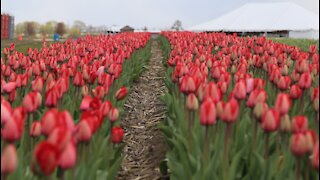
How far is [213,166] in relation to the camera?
3.07 m

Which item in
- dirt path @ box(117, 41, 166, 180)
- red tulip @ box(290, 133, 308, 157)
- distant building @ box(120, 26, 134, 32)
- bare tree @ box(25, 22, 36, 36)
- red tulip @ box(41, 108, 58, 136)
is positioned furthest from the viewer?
bare tree @ box(25, 22, 36, 36)

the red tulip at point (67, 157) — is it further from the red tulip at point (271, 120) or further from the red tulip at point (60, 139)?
the red tulip at point (271, 120)

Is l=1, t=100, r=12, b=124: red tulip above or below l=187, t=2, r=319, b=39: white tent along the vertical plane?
below

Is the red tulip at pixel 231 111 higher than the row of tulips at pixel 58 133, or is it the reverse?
the red tulip at pixel 231 111

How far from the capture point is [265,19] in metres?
42.3

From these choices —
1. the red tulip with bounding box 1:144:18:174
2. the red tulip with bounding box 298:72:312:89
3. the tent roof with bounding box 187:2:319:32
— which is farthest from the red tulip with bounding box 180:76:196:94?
the tent roof with bounding box 187:2:319:32

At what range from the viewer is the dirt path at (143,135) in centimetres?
469

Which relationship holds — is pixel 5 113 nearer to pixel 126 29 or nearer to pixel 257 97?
pixel 257 97

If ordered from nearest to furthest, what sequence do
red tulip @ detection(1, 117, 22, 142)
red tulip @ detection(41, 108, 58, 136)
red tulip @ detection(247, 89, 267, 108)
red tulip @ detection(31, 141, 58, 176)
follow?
red tulip @ detection(31, 141, 58, 176)
red tulip @ detection(1, 117, 22, 142)
red tulip @ detection(41, 108, 58, 136)
red tulip @ detection(247, 89, 267, 108)

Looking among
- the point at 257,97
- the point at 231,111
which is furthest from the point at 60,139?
the point at 257,97

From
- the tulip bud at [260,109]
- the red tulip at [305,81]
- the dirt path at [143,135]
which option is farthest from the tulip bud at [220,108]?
the dirt path at [143,135]

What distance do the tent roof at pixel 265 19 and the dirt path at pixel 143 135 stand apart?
3245cm

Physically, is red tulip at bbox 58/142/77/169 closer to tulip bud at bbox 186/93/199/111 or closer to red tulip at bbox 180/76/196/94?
tulip bud at bbox 186/93/199/111

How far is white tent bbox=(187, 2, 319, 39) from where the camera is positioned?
40.1 metres
